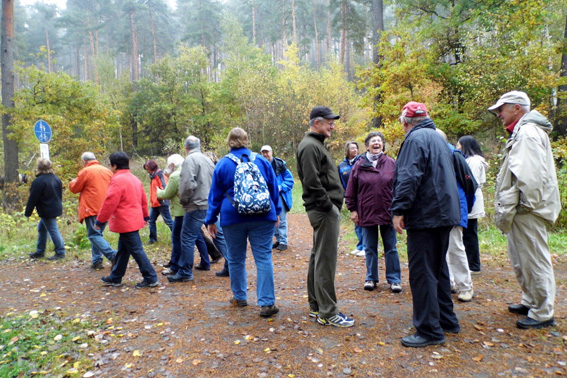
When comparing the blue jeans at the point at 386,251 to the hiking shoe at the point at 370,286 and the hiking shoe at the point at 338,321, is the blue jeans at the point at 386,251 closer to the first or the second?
the hiking shoe at the point at 370,286

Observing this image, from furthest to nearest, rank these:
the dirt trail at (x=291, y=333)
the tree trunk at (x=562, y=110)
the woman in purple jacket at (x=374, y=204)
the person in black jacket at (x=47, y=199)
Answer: the tree trunk at (x=562, y=110)
the person in black jacket at (x=47, y=199)
the woman in purple jacket at (x=374, y=204)
the dirt trail at (x=291, y=333)

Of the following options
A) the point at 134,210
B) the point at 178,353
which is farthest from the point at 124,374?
the point at 134,210

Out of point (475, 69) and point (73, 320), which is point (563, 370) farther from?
point (475, 69)

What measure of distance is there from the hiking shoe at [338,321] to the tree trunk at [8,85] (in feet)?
45.1

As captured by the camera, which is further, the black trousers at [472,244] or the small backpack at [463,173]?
the black trousers at [472,244]

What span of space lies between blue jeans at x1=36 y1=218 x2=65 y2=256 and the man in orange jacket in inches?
53.9

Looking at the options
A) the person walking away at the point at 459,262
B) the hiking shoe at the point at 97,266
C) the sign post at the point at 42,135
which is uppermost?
the sign post at the point at 42,135

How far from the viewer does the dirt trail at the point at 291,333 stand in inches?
123

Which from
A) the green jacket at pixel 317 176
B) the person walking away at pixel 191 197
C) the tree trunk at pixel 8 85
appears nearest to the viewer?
the green jacket at pixel 317 176

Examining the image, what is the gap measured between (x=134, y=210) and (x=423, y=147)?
4.13 metres

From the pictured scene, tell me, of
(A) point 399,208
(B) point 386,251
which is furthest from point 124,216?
(A) point 399,208

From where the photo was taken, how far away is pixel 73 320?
4355 mm

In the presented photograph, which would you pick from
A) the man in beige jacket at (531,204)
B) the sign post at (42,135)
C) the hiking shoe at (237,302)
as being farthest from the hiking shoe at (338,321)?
the sign post at (42,135)

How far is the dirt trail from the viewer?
312 centimetres
